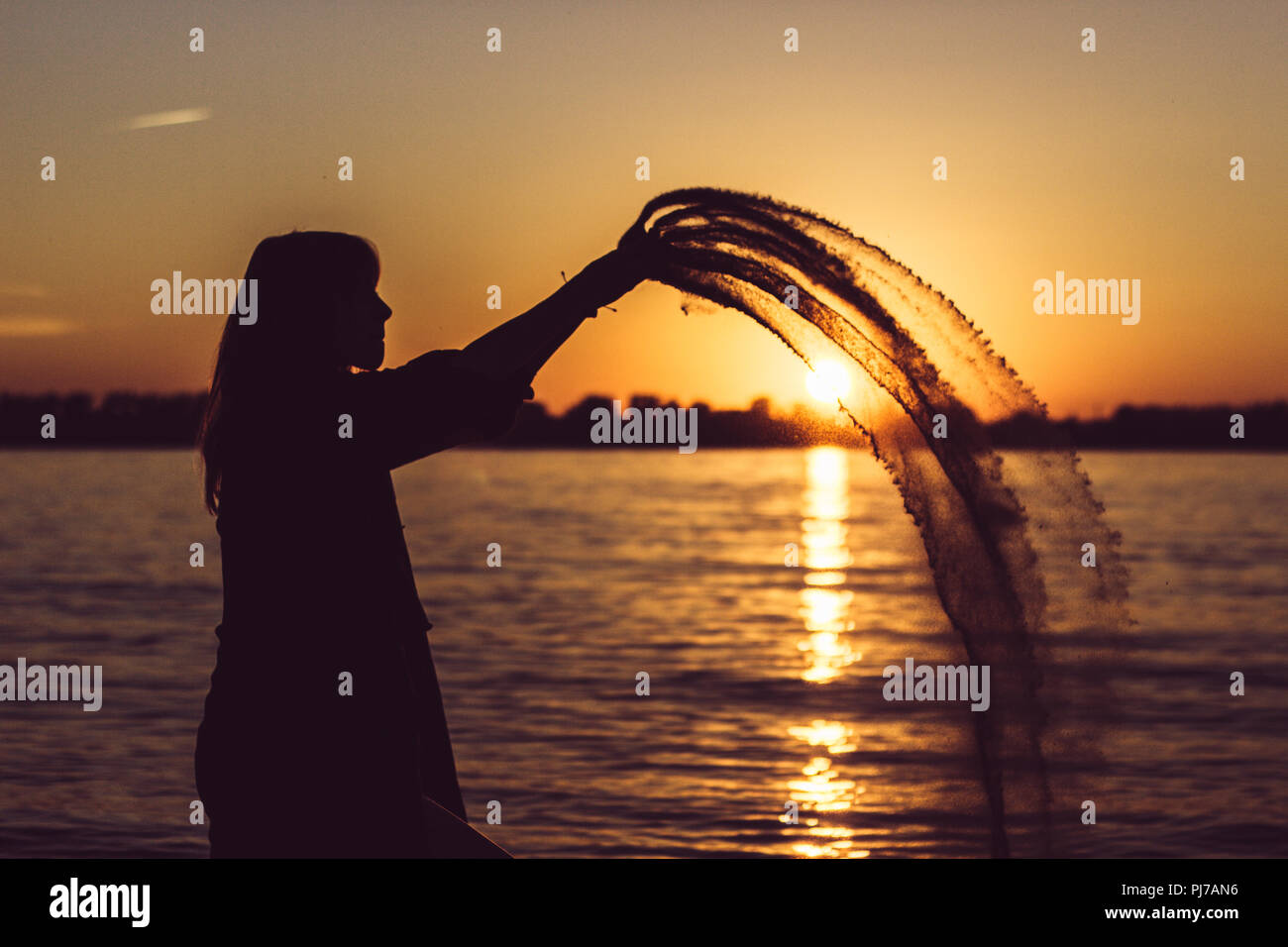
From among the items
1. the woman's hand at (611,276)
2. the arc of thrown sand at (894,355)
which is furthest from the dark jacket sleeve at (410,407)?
the arc of thrown sand at (894,355)

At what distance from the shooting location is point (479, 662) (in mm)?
20859

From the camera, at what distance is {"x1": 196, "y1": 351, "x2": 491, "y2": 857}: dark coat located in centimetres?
347

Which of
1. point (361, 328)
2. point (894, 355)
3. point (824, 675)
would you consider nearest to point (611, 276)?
point (361, 328)

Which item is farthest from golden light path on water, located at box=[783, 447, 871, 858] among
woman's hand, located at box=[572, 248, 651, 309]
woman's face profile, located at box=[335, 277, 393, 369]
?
woman's face profile, located at box=[335, 277, 393, 369]

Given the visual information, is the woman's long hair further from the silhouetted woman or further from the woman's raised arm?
the woman's raised arm

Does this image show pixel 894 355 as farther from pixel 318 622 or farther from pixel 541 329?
pixel 318 622

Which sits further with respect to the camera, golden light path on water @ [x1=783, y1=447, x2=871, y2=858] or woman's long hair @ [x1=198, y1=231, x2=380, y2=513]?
golden light path on water @ [x1=783, y1=447, x2=871, y2=858]

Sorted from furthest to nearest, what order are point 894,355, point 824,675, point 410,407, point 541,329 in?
point 824,675
point 894,355
point 541,329
point 410,407

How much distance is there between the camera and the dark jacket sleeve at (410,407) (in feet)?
11.2

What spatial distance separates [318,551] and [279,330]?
56 centimetres

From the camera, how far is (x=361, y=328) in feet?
12.1

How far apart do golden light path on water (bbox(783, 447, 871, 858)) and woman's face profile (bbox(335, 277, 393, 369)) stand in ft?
10.2
